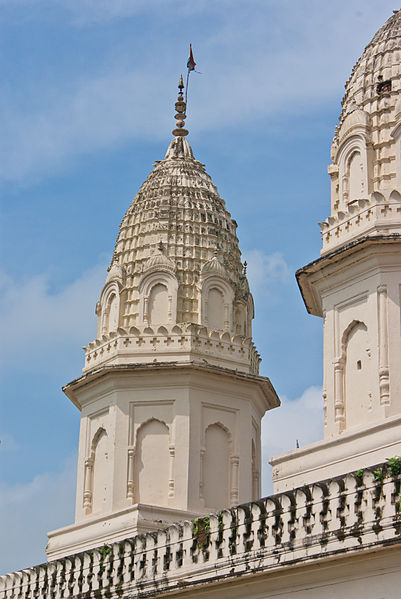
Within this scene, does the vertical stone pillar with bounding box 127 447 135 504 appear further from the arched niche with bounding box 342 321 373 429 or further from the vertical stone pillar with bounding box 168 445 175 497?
the arched niche with bounding box 342 321 373 429

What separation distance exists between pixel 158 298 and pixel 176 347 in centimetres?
152

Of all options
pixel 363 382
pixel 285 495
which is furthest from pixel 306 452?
pixel 285 495

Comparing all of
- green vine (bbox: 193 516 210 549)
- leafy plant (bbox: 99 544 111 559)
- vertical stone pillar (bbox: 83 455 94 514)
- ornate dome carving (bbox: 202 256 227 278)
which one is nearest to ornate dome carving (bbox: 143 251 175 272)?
ornate dome carving (bbox: 202 256 227 278)

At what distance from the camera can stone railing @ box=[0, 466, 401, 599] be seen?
15.2m

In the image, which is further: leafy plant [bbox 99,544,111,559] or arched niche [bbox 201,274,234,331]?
arched niche [bbox 201,274,234,331]

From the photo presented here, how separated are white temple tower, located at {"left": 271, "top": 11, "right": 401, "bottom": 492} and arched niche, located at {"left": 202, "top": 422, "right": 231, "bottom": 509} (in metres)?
4.64

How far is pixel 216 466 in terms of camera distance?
25375mm

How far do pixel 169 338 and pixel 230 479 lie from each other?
3303 millimetres

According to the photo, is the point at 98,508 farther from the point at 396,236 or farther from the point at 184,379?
the point at 396,236

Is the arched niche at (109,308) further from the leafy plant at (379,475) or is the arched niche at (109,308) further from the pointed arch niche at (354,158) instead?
the leafy plant at (379,475)

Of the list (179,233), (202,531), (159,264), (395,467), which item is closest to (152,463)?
(159,264)

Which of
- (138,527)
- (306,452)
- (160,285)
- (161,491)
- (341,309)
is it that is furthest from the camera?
(160,285)

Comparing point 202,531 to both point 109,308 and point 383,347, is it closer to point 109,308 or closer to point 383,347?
point 383,347

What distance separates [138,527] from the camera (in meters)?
23.1
